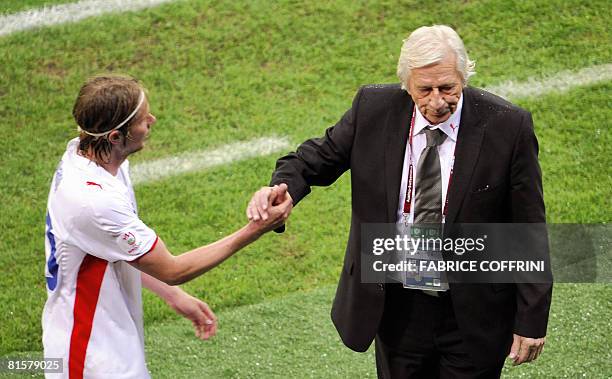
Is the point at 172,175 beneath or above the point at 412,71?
beneath

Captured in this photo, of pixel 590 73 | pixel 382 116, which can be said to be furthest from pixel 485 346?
pixel 590 73

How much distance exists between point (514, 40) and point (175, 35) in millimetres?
2503

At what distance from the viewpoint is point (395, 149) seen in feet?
12.1

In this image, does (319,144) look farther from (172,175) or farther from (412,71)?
(172,175)

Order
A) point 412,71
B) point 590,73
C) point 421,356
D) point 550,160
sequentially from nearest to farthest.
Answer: point 412,71 < point 421,356 < point 550,160 < point 590,73

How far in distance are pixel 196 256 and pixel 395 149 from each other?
2.53ft

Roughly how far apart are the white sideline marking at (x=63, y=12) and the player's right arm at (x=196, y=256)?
5099mm

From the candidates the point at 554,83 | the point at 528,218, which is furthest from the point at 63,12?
the point at 528,218

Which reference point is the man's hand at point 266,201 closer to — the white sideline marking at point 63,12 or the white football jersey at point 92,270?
the white football jersey at point 92,270

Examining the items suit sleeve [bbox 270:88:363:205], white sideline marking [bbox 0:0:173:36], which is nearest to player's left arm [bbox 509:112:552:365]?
suit sleeve [bbox 270:88:363:205]

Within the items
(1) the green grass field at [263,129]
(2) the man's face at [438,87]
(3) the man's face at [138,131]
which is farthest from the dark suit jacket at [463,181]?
(1) the green grass field at [263,129]

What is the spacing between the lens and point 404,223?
147 inches

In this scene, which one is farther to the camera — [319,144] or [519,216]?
[319,144]

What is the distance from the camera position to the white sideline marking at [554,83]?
739 cm
